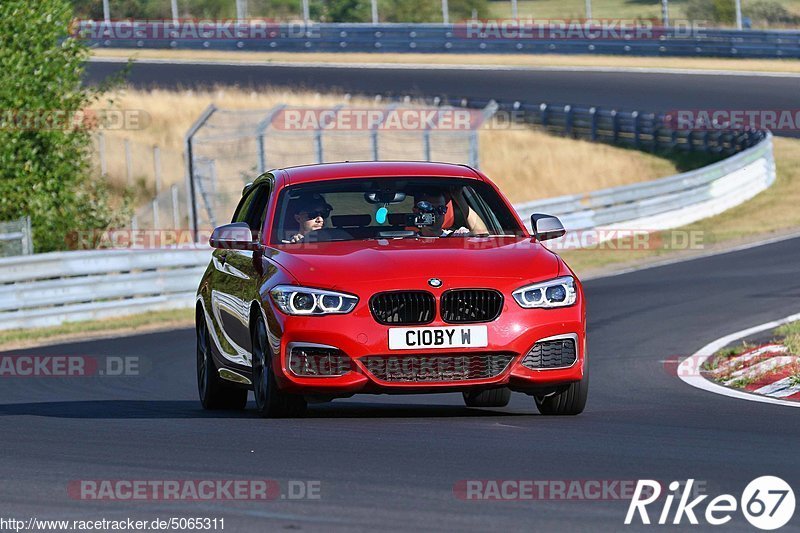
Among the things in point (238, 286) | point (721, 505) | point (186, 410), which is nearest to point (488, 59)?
point (186, 410)

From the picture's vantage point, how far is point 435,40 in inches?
2216

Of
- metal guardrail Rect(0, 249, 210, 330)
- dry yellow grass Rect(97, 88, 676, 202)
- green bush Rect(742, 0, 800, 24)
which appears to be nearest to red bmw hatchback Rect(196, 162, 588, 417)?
metal guardrail Rect(0, 249, 210, 330)

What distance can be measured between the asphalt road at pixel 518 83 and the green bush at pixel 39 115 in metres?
21.7

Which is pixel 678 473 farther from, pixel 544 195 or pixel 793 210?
pixel 544 195

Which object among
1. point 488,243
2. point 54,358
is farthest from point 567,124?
point 488,243

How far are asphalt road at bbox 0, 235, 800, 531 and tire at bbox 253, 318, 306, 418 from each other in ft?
0.38

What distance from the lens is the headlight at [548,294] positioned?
8.83 m

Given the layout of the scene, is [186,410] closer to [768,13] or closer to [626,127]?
[626,127]

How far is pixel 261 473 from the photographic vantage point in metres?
7.04

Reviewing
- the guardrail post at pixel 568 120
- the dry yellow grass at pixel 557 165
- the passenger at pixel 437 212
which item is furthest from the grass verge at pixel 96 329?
the guardrail post at pixel 568 120

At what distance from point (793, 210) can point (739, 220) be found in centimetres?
137

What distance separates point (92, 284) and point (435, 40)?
1422 inches

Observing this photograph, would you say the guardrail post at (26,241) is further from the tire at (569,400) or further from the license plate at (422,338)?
the license plate at (422,338)

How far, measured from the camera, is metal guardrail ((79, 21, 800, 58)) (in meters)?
49.5
